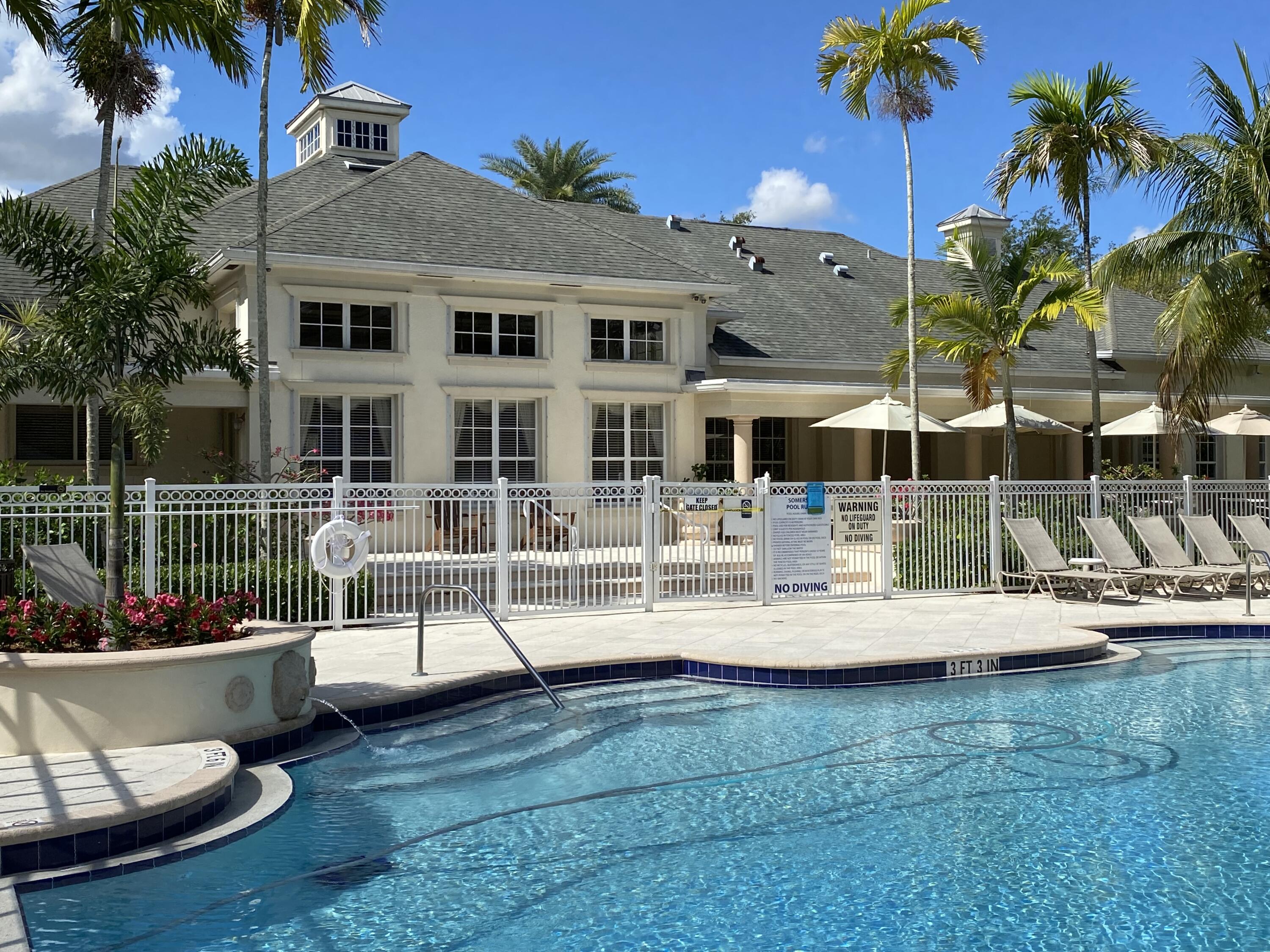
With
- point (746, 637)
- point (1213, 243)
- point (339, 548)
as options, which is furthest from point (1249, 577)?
point (339, 548)

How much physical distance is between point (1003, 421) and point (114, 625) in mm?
18077

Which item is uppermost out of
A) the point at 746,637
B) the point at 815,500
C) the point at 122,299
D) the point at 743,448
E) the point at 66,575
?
the point at 122,299

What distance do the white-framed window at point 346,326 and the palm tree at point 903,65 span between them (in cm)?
894

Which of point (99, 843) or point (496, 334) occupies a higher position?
point (496, 334)

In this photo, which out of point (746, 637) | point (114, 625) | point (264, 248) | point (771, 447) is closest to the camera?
point (114, 625)

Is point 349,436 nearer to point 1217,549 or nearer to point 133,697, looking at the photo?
point 133,697

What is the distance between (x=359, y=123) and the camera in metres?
28.3

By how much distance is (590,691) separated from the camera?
10102 millimetres

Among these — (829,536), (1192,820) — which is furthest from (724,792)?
(829,536)

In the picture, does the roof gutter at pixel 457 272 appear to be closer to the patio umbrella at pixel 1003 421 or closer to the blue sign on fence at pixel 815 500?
the patio umbrella at pixel 1003 421

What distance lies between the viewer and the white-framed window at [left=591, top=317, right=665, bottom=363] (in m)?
21.6

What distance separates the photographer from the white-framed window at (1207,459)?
28844mm

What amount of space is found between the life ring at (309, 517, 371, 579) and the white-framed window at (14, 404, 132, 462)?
10463 mm

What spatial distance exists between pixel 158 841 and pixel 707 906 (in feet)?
9.49
